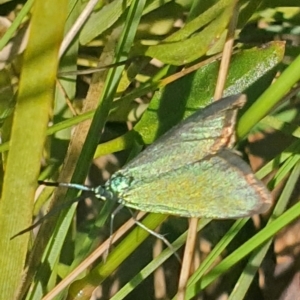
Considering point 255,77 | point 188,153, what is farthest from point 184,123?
point 255,77

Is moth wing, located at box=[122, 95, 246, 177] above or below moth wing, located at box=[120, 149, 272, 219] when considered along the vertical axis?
above

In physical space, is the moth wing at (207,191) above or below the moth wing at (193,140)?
below

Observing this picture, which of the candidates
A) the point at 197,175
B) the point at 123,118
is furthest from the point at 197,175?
the point at 123,118

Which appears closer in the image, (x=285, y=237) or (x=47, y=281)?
(x=47, y=281)

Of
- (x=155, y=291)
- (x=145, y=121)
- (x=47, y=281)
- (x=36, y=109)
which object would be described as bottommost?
(x=155, y=291)

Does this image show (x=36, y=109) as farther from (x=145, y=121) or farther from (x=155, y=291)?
(x=155, y=291)

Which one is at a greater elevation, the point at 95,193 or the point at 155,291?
the point at 95,193

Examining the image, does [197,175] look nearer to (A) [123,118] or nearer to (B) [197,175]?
(B) [197,175]

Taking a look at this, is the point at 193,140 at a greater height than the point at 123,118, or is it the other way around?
the point at 193,140
